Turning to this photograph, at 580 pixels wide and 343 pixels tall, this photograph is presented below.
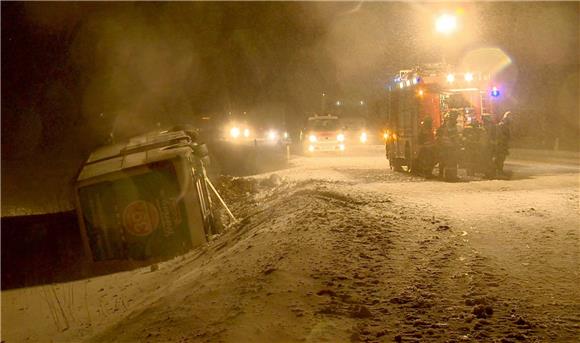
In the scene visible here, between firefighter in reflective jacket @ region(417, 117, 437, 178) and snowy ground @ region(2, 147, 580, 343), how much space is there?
5430 mm

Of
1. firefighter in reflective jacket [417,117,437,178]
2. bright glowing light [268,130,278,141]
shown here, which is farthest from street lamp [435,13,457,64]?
bright glowing light [268,130,278,141]

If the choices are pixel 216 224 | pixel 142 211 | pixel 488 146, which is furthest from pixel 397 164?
pixel 142 211

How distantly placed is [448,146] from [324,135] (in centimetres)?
1637

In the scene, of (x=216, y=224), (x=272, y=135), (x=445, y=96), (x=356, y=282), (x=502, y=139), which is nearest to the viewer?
(x=356, y=282)

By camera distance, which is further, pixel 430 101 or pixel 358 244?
pixel 430 101

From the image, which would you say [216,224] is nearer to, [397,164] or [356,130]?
[397,164]

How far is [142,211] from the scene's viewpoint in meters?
12.2

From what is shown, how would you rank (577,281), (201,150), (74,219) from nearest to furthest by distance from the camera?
1. (577,281)
2. (201,150)
3. (74,219)

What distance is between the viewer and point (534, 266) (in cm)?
811

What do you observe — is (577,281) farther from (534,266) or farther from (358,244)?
(358,244)

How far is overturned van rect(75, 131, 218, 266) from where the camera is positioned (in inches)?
476

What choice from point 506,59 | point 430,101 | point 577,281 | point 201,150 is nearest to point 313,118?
point 506,59

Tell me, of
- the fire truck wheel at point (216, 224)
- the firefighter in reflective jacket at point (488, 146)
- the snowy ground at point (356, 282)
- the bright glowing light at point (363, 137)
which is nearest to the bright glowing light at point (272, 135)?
the bright glowing light at point (363, 137)

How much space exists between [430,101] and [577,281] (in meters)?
12.5
